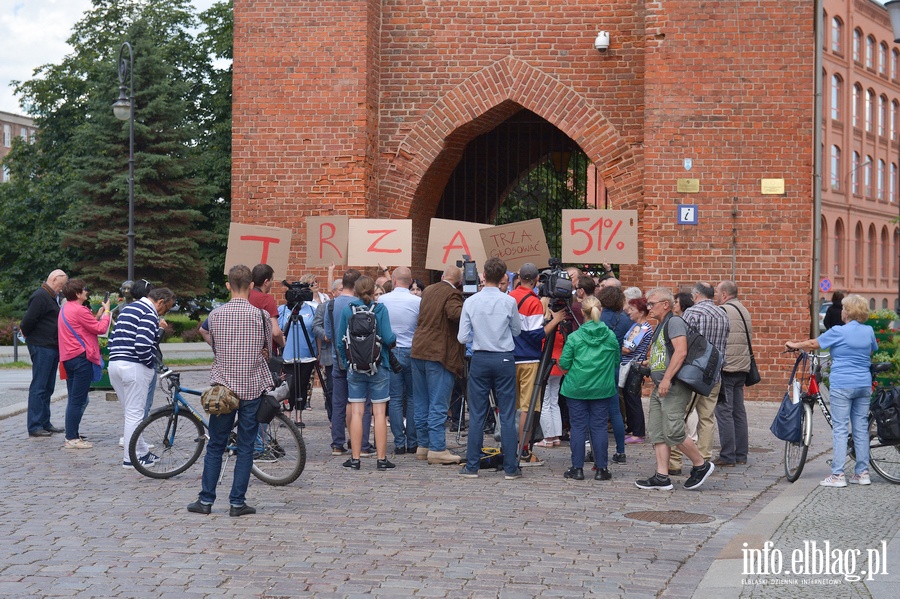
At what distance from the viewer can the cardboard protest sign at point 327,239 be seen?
1491cm

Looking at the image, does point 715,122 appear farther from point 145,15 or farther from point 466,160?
point 145,15

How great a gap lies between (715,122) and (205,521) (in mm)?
10721

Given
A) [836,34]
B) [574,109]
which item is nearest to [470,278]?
[574,109]

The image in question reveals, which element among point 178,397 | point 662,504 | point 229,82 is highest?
point 229,82

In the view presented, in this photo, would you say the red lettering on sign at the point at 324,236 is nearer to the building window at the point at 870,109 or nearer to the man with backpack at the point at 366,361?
the man with backpack at the point at 366,361

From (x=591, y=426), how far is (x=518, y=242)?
4.67 m

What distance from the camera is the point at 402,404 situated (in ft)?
37.1

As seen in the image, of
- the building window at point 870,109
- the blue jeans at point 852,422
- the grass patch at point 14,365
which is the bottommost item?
the grass patch at point 14,365

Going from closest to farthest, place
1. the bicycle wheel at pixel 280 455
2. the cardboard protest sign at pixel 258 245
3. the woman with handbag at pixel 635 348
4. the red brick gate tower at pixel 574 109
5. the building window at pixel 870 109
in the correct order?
the bicycle wheel at pixel 280 455, the woman with handbag at pixel 635 348, the cardboard protest sign at pixel 258 245, the red brick gate tower at pixel 574 109, the building window at pixel 870 109

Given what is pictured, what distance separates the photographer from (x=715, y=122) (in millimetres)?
16000

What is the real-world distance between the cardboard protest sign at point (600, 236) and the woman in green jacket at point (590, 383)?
514 cm

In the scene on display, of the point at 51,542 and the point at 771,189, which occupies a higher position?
the point at 771,189

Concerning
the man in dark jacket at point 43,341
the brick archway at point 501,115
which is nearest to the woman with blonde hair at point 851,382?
the man in dark jacket at point 43,341

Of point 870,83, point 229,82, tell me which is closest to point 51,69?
point 229,82
